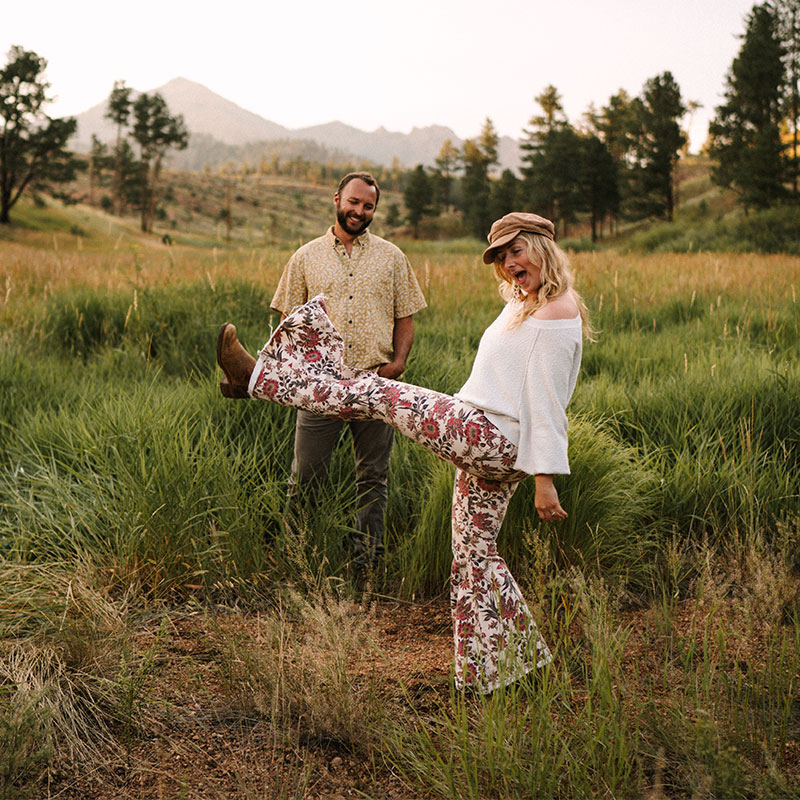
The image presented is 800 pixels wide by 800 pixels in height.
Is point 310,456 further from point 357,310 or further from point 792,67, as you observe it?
point 792,67

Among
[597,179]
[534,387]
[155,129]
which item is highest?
[155,129]

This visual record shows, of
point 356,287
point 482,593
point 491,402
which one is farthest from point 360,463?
point 491,402

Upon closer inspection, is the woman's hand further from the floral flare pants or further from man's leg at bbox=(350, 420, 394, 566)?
man's leg at bbox=(350, 420, 394, 566)

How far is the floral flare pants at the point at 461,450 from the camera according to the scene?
268 centimetres

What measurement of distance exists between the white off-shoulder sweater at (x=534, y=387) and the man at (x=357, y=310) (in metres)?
1.31

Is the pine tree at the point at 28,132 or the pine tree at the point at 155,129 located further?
the pine tree at the point at 155,129


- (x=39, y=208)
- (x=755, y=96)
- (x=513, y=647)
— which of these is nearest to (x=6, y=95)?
(x=39, y=208)

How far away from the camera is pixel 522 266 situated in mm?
2688

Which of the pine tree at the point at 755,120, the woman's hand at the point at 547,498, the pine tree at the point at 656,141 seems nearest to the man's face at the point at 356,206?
the woman's hand at the point at 547,498

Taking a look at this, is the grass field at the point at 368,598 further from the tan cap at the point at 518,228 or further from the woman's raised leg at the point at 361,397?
the tan cap at the point at 518,228

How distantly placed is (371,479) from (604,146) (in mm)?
48137

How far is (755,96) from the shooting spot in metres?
35.8

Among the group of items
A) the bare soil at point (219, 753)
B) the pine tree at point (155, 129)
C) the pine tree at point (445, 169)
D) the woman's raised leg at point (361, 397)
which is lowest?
the bare soil at point (219, 753)

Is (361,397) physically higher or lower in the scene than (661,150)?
lower
